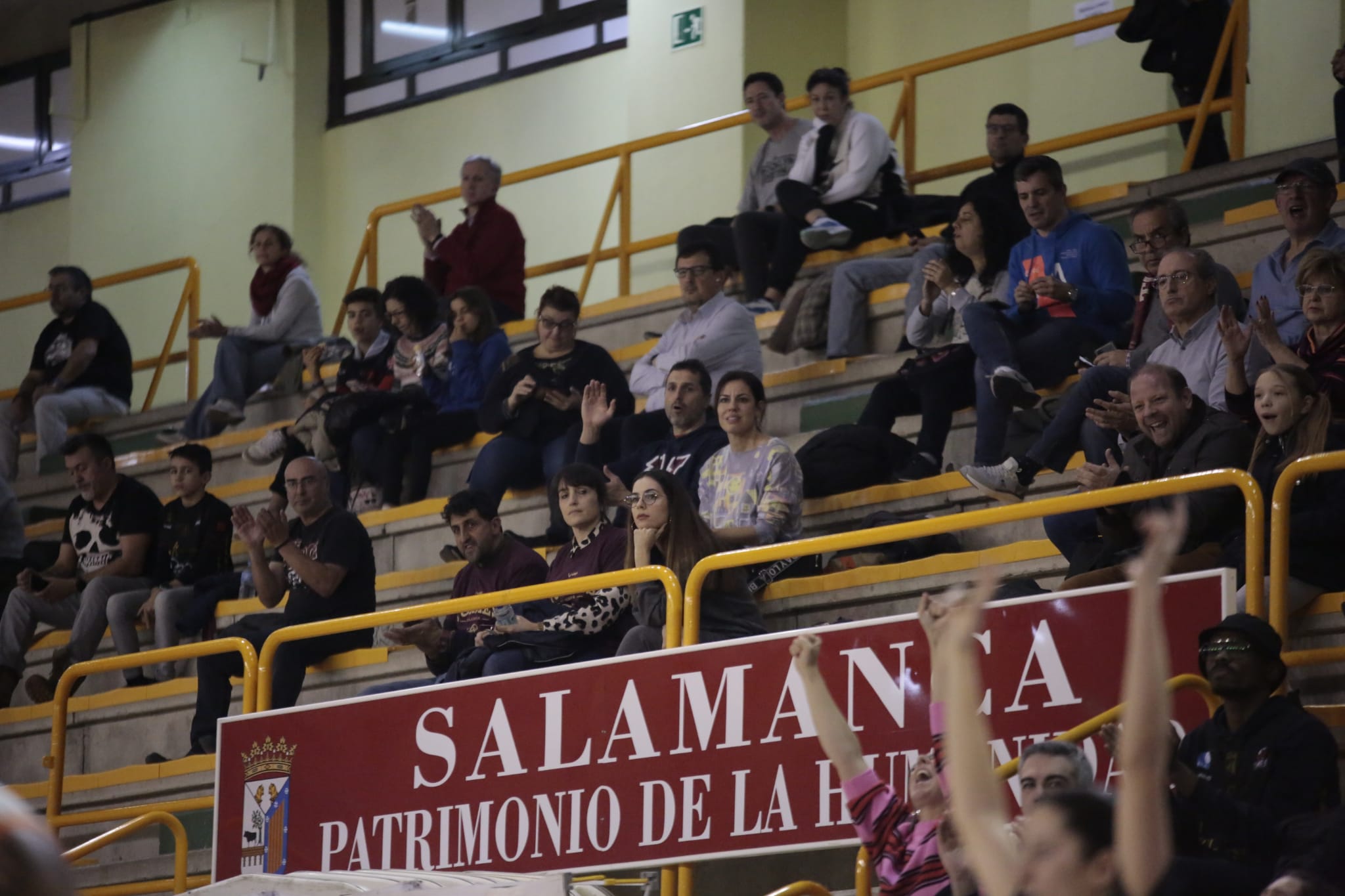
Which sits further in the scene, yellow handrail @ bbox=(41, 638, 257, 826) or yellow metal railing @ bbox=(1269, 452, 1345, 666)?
yellow handrail @ bbox=(41, 638, 257, 826)

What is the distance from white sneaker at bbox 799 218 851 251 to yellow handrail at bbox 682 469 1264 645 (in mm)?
3386

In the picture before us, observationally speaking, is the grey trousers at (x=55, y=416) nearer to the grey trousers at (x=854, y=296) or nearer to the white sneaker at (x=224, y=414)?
the white sneaker at (x=224, y=414)

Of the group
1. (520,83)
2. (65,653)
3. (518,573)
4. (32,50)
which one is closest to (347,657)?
(518,573)

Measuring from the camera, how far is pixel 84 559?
32.1ft

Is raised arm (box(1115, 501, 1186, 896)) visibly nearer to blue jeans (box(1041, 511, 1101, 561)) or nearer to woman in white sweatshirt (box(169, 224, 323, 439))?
blue jeans (box(1041, 511, 1101, 561))

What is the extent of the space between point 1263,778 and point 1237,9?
5.33 m

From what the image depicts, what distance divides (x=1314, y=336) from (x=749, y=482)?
203 centimetres

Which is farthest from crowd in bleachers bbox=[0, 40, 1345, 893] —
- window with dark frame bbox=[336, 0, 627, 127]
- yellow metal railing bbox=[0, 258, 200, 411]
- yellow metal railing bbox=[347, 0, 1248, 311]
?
window with dark frame bbox=[336, 0, 627, 127]

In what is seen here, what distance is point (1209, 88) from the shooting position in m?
9.33

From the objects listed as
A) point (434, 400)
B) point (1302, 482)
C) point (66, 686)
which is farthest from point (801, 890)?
point (434, 400)

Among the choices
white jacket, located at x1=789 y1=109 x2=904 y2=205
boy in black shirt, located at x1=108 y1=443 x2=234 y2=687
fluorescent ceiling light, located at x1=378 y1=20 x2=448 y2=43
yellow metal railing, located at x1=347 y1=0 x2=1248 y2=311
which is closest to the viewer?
boy in black shirt, located at x1=108 y1=443 x2=234 y2=687

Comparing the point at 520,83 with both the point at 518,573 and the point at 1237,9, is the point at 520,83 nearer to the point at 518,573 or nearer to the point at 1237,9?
the point at 1237,9

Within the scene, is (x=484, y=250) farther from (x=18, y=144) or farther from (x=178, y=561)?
(x=18, y=144)

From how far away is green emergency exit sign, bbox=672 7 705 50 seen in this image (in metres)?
12.2
